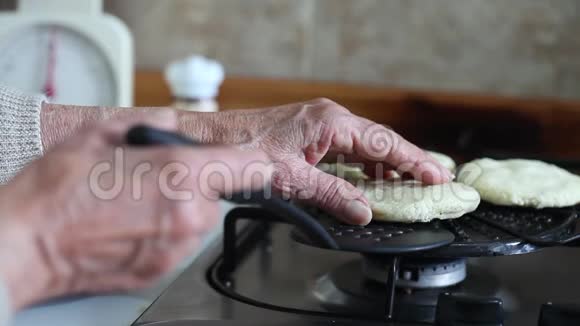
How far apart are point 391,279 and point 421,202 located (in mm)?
84

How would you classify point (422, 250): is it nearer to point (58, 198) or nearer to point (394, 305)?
point (394, 305)

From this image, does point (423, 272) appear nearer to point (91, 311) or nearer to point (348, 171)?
point (348, 171)

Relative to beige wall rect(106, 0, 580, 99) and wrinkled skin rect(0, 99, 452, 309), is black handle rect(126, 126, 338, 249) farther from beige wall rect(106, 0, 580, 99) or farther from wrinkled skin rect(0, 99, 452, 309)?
beige wall rect(106, 0, 580, 99)

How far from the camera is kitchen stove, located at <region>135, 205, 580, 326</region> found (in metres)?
0.51

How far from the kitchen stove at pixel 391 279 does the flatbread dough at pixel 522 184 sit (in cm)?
1

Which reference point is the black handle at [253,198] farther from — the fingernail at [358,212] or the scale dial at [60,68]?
the scale dial at [60,68]

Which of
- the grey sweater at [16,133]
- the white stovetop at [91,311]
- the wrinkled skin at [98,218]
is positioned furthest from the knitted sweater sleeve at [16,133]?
the wrinkled skin at [98,218]

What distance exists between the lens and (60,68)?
1.02 m

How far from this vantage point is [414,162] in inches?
24.5

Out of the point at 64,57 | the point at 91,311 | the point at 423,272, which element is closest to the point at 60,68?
the point at 64,57

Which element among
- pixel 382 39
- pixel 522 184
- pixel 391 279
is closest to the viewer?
pixel 391 279

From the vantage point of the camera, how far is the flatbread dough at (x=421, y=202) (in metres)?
0.57

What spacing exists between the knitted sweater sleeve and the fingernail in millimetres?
275

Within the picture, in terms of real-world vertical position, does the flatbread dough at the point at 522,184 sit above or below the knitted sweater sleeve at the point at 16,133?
below
